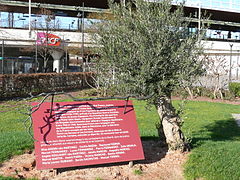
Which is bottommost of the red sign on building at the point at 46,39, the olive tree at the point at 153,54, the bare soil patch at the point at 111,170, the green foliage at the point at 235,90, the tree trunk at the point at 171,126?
the green foliage at the point at 235,90

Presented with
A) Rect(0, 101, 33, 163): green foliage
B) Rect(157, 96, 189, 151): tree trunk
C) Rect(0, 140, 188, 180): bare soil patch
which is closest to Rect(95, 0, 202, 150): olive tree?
Rect(157, 96, 189, 151): tree trunk

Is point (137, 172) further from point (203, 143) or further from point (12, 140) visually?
point (12, 140)

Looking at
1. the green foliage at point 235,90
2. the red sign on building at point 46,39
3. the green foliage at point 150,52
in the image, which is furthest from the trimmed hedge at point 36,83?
the red sign on building at point 46,39

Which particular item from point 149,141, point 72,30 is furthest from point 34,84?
point 72,30

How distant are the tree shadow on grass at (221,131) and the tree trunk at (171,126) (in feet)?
6.51

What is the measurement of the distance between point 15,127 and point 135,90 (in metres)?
5.43

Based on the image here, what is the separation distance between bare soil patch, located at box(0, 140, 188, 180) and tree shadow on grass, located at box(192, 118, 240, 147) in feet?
7.40

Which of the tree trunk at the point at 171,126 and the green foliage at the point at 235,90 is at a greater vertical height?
the tree trunk at the point at 171,126

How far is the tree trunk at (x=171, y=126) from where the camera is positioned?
18.6ft

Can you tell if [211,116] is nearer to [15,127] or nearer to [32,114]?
[15,127]

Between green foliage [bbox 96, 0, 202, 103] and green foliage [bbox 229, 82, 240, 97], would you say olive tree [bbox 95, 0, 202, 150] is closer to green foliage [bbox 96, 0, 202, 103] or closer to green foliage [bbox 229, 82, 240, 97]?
green foliage [bbox 96, 0, 202, 103]

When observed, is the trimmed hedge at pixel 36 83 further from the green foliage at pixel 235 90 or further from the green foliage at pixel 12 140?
the green foliage at pixel 235 90

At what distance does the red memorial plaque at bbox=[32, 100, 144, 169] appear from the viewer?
475 centimetres

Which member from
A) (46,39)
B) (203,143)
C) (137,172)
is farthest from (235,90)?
(46,39)
